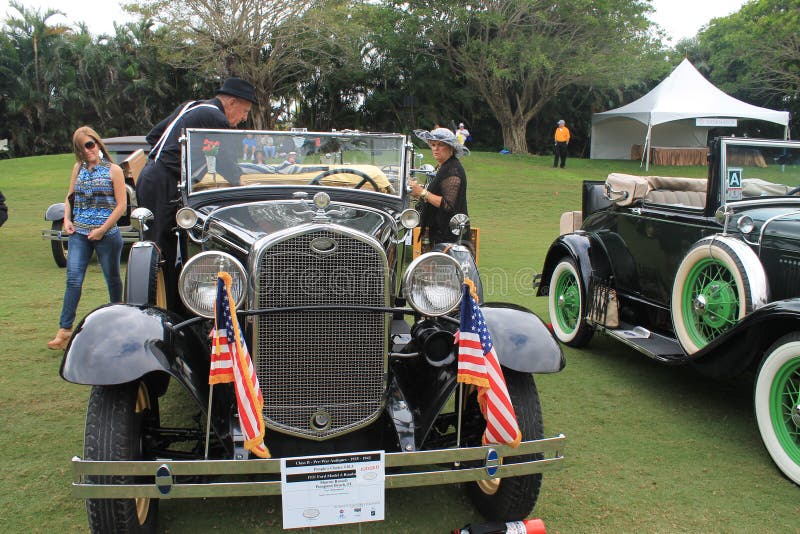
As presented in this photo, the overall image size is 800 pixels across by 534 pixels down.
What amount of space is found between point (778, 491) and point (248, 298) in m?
2.64

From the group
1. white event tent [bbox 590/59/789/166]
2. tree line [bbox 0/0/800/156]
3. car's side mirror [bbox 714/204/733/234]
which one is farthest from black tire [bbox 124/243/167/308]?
tree line [bbox 0/0/800/156]

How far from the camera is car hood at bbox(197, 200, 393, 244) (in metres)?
3.05

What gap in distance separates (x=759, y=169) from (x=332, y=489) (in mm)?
3648

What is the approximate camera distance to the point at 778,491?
3041mm

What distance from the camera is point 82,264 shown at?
486 cm

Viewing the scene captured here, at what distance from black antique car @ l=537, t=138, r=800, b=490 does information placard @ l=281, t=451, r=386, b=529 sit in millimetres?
2138

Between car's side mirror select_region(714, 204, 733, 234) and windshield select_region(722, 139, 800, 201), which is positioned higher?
windshield select_region(722, 139, 800, 201)

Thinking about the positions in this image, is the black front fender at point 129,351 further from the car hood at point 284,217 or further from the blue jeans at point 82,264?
the blue jeans at point 82,264

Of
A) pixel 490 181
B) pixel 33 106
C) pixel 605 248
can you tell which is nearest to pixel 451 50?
pixel 490 181

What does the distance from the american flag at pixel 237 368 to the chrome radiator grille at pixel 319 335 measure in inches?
9.6

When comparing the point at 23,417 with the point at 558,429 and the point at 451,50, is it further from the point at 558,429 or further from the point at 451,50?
the point at 451,50

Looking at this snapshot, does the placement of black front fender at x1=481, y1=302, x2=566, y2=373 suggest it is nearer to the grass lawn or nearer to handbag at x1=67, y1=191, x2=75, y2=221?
the grass lawn

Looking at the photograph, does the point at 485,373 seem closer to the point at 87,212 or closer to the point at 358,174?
the point at 358,174

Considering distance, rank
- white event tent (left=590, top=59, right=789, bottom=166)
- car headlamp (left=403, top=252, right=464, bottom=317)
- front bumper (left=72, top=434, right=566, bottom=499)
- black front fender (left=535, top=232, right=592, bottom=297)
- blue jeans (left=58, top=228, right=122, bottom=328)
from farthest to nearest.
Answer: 1. white event tent (left=590, top=59, right=789, bottom=166)
2. black front fender (left=535, top=232, right=592, bottom=297)
3. blue jeans (left=58, top=228, right=122, bottom=328)
4. car headlamp (left=403, top=252, right=464, bottom=317)
5. front bumper (left=72, top=434, right=566, bottom=499)
